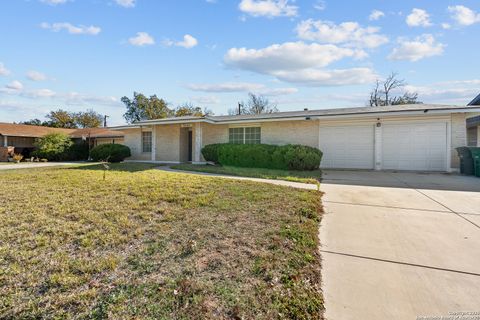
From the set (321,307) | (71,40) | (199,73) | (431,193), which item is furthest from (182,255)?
(199,73)

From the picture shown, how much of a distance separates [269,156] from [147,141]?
10560 mm

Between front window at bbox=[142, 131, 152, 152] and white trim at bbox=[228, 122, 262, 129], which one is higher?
white trim at bbox=[228, 122, 262, 129]

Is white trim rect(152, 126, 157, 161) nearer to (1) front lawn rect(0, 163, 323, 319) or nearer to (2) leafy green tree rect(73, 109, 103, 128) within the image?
(1) front lawn rect(0, 163, 323, 319)

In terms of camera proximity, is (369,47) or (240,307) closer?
(240,307)

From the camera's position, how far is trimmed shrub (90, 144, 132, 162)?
16.6m

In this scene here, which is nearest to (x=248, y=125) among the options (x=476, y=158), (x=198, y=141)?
(x=198, y=141)

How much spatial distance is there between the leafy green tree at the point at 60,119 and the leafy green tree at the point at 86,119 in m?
0.77

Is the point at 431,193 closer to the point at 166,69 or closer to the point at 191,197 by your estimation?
the point at 191,197

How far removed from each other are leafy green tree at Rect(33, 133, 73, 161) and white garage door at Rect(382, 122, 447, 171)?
23912mm

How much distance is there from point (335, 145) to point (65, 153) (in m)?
21.6

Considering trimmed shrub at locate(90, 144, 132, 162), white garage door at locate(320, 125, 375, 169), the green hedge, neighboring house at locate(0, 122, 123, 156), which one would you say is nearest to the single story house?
white garage door at locate(320, 125, 375, 169)

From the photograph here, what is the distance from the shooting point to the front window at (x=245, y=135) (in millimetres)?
14350

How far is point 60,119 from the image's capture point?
140 ft

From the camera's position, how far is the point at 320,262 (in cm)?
297
